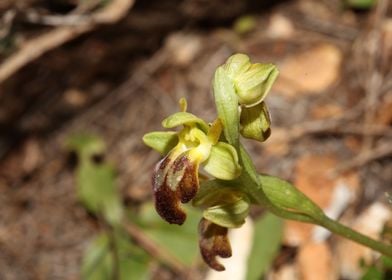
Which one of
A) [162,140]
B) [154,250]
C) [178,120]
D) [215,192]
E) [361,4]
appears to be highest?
[178,120]

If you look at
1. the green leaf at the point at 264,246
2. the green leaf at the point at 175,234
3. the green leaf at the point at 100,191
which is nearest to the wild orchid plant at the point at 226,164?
the green leaf at the point at 264,246

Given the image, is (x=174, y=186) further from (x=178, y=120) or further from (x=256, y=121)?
(x=256, y=121)

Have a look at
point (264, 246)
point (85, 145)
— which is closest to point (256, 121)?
point (264, 246)

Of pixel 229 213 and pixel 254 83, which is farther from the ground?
pixel 254 83

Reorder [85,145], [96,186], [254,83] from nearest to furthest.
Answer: [254,83] → [96,186] → [85,145]

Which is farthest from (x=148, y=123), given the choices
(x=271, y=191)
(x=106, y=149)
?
(x=271, y=191)

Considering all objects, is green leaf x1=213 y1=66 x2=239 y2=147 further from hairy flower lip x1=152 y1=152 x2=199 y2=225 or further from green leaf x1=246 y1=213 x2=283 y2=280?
green leaf x1=246 y1=213 x2=283 y2=280

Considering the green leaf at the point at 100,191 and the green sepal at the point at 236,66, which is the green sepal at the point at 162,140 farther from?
the green leaf at the point at 100,191
